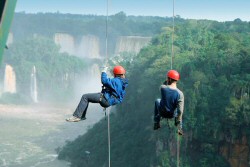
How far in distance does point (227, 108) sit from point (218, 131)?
6.49ft

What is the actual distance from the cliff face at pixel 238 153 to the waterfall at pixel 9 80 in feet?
230

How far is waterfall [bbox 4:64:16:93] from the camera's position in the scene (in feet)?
332

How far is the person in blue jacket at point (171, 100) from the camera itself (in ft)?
31.6

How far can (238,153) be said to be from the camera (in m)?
35.6

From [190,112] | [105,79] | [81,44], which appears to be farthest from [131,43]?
[105,79]

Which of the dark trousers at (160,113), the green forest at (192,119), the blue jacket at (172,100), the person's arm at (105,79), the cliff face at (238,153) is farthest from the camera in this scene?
the green forest at (192,119)

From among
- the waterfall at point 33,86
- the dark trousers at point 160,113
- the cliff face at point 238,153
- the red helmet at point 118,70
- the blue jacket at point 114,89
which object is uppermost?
the red helmet at point 118,70

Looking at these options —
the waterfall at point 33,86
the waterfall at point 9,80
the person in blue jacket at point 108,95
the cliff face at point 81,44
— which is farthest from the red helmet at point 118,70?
the cliff face at point 81,44

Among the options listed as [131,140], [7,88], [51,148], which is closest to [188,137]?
[131,140]

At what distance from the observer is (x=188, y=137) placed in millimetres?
38812

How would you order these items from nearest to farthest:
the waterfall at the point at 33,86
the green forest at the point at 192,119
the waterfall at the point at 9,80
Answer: the green forest at the point at 192,119 < the waterfall at the point at 9,80 < the waterfall at the point at 33,86

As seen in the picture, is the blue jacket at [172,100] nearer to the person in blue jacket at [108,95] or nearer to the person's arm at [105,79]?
the person in blue jacket at [108,95]

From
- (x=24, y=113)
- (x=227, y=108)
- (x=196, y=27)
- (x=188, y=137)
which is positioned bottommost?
(x=24, y=113)

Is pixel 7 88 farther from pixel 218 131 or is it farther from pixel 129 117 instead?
pixel 218 131
